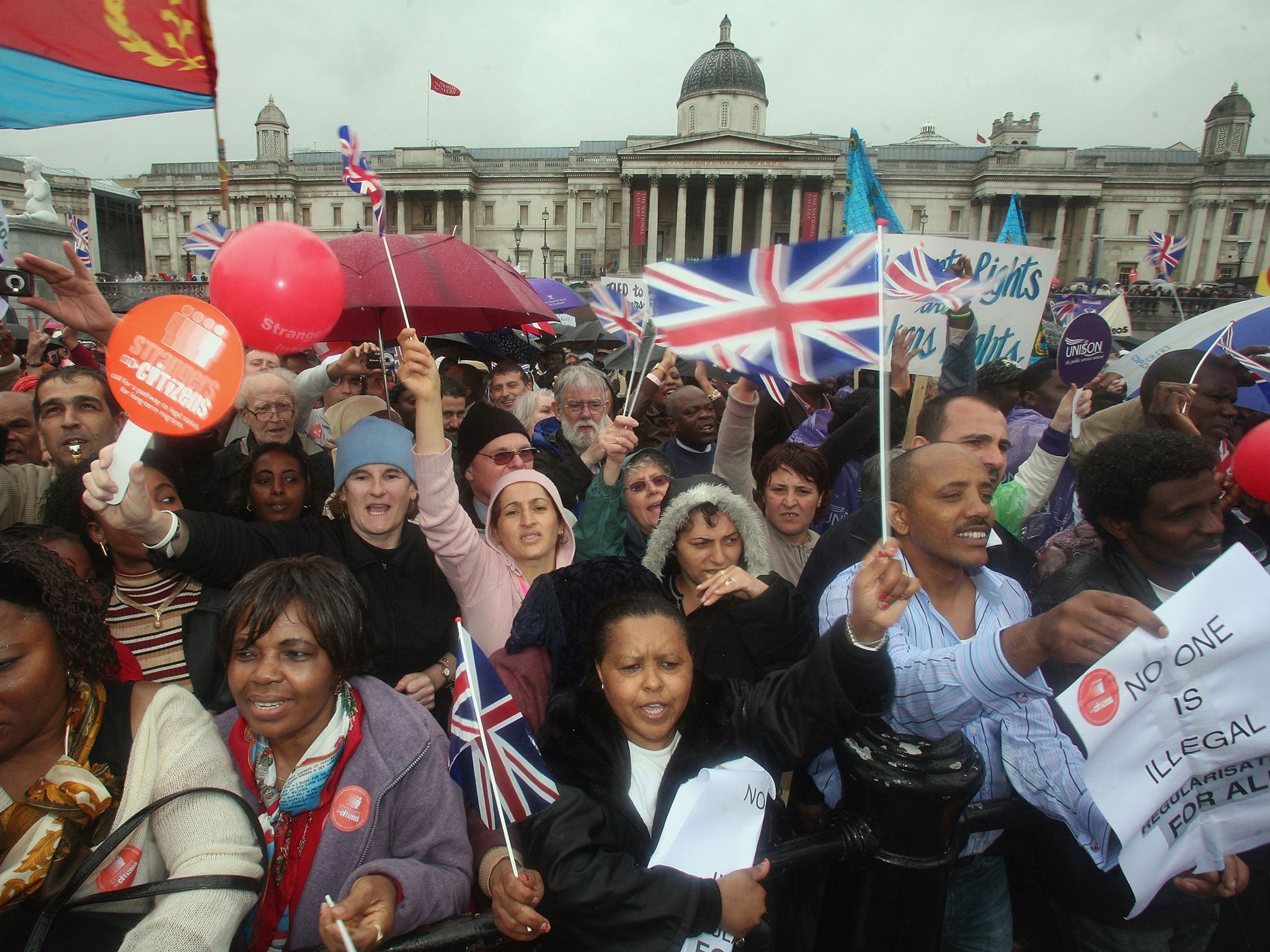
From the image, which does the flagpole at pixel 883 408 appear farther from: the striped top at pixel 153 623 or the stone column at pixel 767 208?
the stone column at pixel 767 208

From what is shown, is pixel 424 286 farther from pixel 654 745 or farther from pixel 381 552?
pixel 654 745

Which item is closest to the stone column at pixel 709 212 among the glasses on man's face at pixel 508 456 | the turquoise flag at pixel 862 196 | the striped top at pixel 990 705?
the turquoise flag at pixel 862 196

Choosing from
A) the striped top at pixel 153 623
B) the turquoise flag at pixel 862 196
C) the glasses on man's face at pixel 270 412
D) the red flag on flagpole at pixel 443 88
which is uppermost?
the red flag on flagpole at pixel 443 88

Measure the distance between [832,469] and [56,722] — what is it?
10.7ft

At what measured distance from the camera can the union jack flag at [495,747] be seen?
4.77 ft

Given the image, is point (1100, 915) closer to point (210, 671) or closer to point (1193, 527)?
point (1193, 527)

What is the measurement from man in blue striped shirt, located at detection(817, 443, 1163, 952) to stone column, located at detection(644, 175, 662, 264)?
4701 centimetres

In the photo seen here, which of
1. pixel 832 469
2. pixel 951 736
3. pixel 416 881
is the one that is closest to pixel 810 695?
pixel 951 736

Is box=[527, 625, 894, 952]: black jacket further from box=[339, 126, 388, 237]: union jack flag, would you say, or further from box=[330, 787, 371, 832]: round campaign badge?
box=[339, 126, 388, 237]: union jack flag

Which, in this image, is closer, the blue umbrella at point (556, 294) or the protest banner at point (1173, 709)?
the protest banner at point (1173, 709)

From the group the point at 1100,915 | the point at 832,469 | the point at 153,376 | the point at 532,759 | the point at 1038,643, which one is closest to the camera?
the point at 1038,643

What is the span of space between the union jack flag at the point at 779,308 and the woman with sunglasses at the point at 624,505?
67 centimetres

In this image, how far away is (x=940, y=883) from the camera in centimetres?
147

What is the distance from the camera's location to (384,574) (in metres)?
2.42
